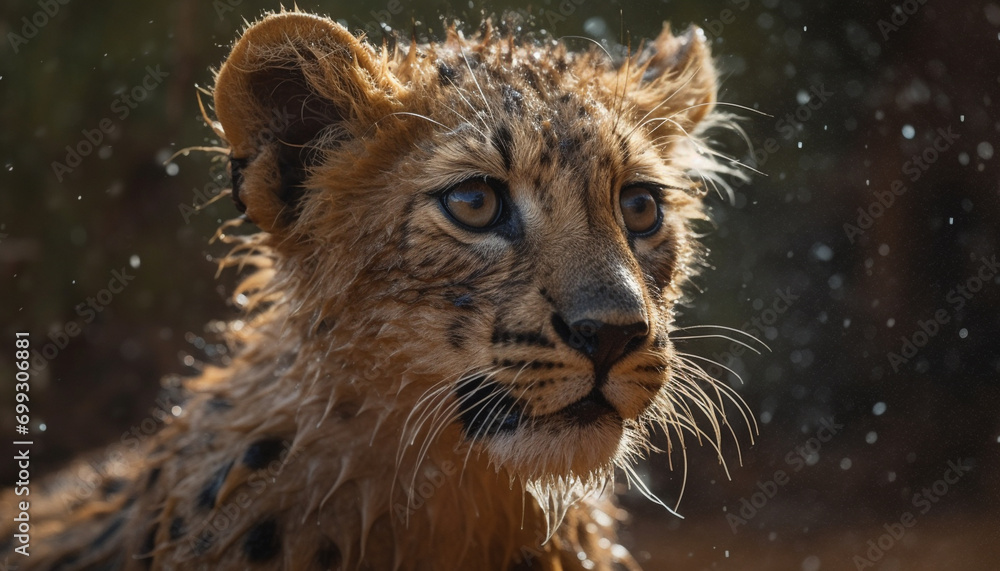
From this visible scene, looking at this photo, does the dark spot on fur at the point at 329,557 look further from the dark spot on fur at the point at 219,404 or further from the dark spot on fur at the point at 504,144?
the dark spot on fur at the point at 504,144

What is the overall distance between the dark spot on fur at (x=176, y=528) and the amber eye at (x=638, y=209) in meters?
1.84

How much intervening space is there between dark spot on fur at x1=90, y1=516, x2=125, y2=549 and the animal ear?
4.22 ft

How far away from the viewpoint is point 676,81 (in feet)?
12.6

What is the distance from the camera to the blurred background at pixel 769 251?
6102 millimetres

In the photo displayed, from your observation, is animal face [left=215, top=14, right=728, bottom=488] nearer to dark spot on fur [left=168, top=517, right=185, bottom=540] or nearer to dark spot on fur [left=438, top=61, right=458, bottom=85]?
dark spot on fur [left=438, top=61, right=458, bottom=85]

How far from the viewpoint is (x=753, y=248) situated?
24.0 feet

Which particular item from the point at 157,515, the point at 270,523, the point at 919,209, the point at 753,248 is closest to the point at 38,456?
the point at 157,515

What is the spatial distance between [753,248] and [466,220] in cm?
493

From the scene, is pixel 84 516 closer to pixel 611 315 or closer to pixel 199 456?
pixel 199 456

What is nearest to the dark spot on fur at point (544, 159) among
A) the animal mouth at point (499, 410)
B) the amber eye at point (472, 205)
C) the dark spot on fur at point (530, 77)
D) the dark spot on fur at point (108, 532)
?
the amber eye at point (472, 205)

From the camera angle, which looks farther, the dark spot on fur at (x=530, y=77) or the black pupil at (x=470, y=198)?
the dark spot on fur at (x=530, y=77)

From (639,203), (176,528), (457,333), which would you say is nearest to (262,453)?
(176,528)

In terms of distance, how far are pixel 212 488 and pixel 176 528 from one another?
0.18 metres

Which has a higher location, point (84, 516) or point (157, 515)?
point (157, 515)
